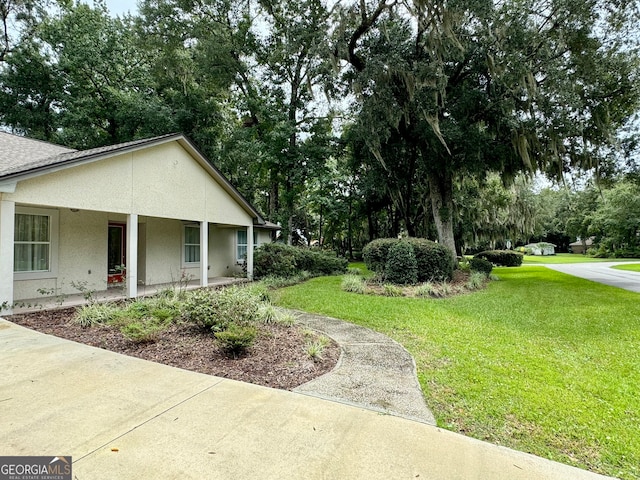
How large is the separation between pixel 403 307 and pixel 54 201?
8342mm

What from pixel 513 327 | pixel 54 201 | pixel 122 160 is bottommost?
pixel 513 327

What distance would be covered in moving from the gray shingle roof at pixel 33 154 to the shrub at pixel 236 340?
5.38 metres

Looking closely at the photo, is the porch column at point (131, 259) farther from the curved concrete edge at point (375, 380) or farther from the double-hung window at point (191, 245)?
the curved concrete edge at point (375, 380)

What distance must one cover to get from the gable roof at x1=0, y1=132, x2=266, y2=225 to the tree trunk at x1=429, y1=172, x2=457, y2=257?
881cm

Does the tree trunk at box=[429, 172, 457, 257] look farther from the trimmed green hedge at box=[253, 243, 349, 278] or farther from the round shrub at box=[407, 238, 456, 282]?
the trimmed green hedge at box=[253, 243, 349, 278]

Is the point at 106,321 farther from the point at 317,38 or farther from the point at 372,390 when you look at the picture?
the point at 317,38

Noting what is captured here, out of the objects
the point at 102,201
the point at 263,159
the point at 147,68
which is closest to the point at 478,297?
the point at 102,201

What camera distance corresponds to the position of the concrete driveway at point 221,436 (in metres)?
2.11

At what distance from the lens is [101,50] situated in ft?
52.6

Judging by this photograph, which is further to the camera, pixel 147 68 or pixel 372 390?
pixel 147 68

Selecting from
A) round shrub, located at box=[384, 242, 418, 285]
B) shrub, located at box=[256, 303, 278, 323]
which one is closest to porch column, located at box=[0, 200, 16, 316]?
shrub, located at box=[256, 303, 278, 323]

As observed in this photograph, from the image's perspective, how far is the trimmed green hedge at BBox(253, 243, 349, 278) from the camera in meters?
13.5

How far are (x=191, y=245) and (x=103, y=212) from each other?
351 cm

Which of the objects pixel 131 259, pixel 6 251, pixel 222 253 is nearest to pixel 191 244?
pixel 222 253
